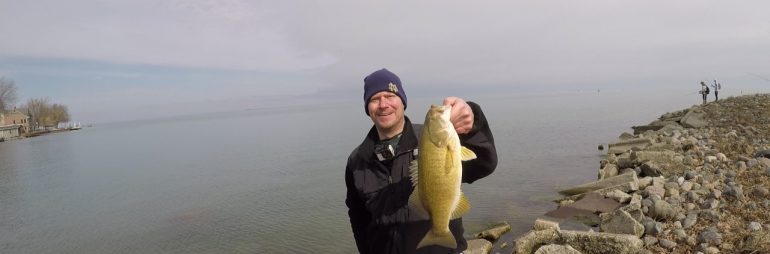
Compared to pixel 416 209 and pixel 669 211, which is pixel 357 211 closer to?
pixel 416 209

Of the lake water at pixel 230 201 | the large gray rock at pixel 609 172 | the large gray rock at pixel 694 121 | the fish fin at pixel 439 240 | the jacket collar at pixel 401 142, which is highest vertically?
the jacket collar at pixel 401 142

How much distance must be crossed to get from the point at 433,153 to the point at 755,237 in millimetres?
5657

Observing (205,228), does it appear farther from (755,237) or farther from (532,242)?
(755,237)

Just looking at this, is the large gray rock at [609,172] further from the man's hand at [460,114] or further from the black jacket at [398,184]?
the man's hand at [460,114]

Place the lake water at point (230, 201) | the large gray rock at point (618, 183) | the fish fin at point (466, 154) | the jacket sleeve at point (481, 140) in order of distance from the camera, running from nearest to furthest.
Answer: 1. the fish fin at point (466, 154)
2. the jacket sleeve at point (481, 140)
3. the large gray rock at point (618, 183)
4. the lake water at point (230, 201)

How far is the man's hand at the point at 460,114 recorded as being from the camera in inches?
125

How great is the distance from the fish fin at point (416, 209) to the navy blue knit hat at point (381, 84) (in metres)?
0.88

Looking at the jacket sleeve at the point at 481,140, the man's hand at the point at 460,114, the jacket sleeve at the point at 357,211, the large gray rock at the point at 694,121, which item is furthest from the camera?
the large gray rock at the point at 694,121

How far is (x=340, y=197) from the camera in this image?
1727cm

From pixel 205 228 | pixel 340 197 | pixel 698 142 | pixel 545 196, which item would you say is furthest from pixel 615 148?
pixel 205 228

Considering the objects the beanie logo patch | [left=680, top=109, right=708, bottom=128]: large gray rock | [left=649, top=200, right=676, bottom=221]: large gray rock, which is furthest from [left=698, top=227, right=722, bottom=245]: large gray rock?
[left=680, top=109, right=708, bottom=128]: large gray rock

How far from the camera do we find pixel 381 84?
368 centimetres


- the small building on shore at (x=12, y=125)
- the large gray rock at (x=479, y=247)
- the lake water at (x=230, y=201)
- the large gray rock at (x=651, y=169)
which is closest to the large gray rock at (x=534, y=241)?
the large gray rock at (x=479, y=247)

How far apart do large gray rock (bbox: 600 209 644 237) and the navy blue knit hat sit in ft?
17.6
